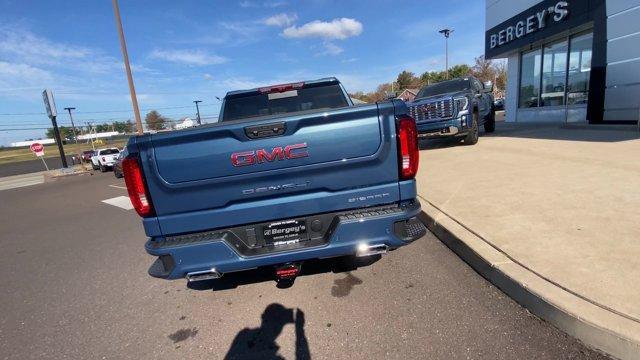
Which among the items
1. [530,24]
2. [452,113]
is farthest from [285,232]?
[530,24]

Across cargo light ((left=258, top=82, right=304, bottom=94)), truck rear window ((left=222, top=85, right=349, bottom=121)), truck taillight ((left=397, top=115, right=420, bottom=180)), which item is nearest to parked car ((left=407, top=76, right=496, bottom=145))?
truck rear window ((left=222, top=85, right=349, bottom=121))

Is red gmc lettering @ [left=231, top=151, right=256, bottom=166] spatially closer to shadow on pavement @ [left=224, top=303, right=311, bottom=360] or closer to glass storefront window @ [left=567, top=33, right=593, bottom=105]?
shadow on pavement @ [left=224, top=303, right=311, bottom=360]

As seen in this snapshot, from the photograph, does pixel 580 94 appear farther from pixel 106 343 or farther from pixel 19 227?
pixel 19 227

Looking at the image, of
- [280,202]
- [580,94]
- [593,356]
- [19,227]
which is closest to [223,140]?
[280,202]

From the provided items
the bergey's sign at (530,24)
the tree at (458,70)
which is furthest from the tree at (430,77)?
the bergey's sign at (530,24)

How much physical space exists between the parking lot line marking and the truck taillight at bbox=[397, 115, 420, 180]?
8023 millimetres

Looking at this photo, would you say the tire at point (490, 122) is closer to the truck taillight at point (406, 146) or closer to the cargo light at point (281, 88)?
the cargo light at point (281, 88)

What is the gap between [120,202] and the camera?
9.73 metres

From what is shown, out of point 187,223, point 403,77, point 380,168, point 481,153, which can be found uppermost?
point 403,77

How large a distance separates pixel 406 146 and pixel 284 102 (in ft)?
6.65

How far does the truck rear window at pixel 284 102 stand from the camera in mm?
4273

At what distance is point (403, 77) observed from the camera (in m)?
92.1

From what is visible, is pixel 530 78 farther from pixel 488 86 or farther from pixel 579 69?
pixel 488 86

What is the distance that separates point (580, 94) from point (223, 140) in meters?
15.0
